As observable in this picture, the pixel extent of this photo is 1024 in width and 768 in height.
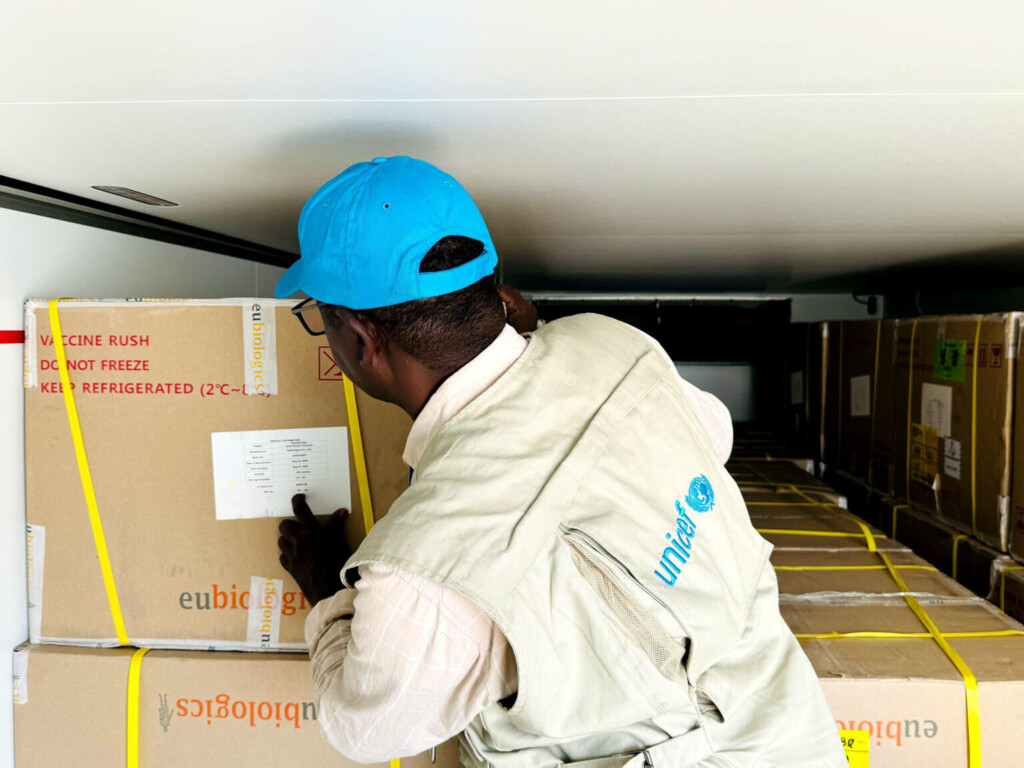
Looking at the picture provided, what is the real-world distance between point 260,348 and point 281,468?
0.71 feet

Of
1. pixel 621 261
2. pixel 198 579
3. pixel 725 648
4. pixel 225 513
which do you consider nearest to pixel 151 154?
pixel 225 513

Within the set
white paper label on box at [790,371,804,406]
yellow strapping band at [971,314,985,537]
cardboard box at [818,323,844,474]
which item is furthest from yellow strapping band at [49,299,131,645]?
white paper label on box at [790,371,804,406]

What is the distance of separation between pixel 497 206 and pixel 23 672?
1.27 metres

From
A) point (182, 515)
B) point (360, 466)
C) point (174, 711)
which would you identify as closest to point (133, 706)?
point (174, 711)

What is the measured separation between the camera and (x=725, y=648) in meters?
0.88

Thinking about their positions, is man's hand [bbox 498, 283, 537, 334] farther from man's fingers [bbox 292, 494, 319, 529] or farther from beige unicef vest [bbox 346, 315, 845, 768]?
man's fingers [bbox 292, 494, 319, 529]

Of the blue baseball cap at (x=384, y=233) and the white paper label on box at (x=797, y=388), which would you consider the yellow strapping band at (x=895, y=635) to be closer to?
the blue baseball cap at (x=384, y=233)

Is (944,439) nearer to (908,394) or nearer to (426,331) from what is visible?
(908,394)

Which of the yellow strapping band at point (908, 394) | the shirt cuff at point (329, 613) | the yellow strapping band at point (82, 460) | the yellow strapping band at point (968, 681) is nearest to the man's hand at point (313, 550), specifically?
the shirt cuff at point (329, 613)

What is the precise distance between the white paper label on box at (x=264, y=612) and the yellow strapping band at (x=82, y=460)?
26 cm

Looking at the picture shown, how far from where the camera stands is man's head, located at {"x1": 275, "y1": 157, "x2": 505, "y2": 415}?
32.6 inches

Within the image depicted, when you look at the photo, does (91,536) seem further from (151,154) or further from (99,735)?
(151,154)

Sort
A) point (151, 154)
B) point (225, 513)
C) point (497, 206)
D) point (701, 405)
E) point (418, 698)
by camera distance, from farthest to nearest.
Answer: point (497, 206) → point (225, 513) → point (701, 405) → point (151, 154) → point (418, 698)

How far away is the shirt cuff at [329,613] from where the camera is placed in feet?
3.01
